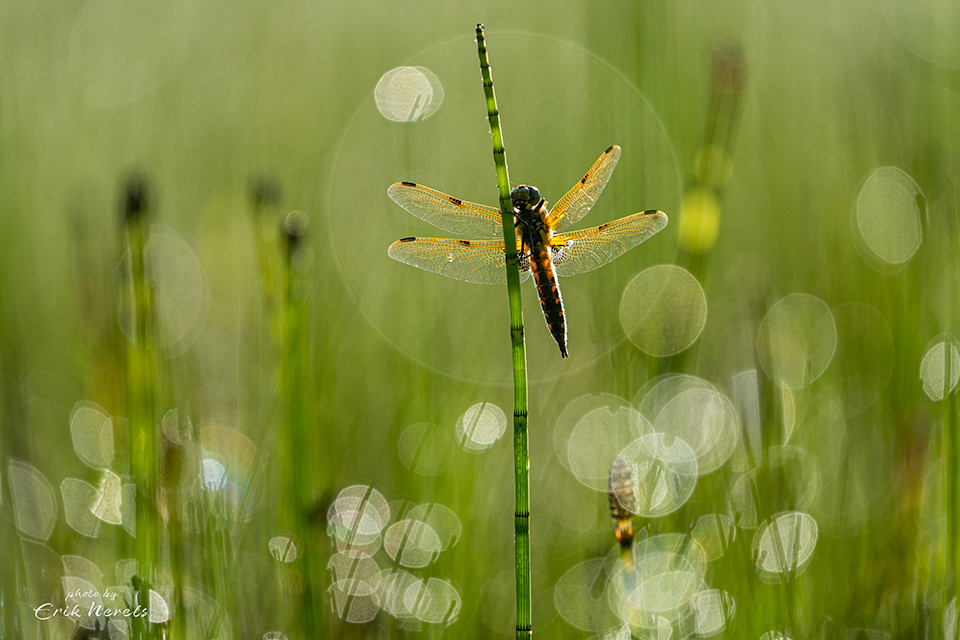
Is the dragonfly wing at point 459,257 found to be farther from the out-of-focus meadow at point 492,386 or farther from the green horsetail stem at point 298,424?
the green horsetail stem at point 298,424

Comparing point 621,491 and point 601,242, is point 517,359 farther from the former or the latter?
point 601,242

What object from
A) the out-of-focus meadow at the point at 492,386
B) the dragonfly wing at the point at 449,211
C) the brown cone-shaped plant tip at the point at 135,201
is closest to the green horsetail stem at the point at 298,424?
the out-of-focus meadow at the point at 492,386

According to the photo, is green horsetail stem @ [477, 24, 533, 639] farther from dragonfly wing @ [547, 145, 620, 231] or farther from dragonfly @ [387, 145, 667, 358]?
dragonfly wing @ [547, 145, 620, 231]

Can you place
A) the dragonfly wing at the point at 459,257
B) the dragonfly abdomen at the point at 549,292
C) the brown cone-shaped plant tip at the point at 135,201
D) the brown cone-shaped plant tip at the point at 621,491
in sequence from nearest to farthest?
the brown cone-shaped plant tip at the point at 621,491, the brown cone-shaped plant tip at the point at 135,201, the dragonfly abdomen at the point at 549,292, the dragonfly wing at the point at 459,257

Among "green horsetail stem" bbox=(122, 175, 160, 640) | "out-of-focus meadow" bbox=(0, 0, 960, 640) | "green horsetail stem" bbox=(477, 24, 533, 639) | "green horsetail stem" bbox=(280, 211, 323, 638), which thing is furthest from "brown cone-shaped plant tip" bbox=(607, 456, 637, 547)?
"green horsetail stem" bbox=(122, 175, 160, 640)

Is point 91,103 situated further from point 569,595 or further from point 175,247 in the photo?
point 569,595

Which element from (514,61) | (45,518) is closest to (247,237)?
(45,518)
